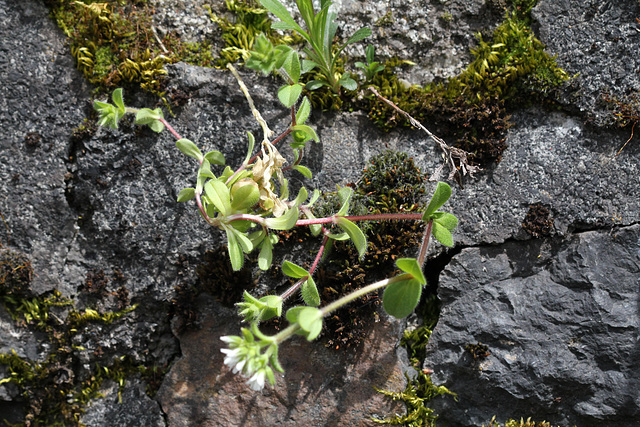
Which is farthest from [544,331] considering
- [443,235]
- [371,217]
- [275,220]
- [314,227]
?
[275,220]

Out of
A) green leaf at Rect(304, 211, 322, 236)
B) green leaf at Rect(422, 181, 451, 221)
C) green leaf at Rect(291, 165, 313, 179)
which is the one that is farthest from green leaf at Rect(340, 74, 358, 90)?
green leaf at Rect(422, 181, 451, 221)

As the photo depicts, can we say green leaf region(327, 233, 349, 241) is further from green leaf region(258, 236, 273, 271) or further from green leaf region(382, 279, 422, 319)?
green leaf region(382, 279, 422, 319)

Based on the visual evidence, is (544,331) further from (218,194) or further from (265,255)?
(218,194)

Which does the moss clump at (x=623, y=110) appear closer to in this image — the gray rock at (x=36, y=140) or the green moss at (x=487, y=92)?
the green moss at (x=487, y=92)

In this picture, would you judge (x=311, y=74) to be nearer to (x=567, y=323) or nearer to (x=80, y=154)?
(x=80, y=154)

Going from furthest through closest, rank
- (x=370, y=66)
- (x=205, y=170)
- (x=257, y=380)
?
(x=370, y=66) < (x=205, y=170) < (x=257, y=380)

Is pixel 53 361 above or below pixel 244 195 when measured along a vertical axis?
below
